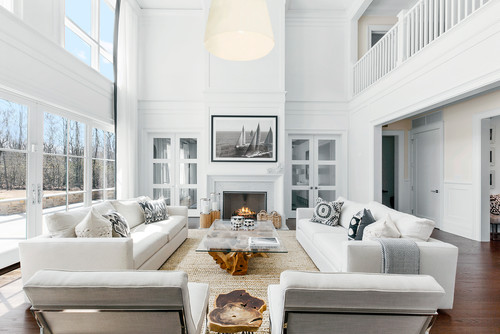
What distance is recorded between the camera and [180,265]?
126 inches

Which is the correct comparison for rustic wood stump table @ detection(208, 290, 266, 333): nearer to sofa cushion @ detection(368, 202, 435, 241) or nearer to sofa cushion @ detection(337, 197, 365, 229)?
sofa cushion @ detection(368, 202, 435, 241)

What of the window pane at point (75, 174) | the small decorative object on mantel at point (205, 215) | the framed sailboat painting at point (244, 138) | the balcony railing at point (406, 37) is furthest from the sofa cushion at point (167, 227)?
the balcony railing at point (406, 37)

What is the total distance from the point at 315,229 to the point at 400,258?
142cm

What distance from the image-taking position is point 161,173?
632cm

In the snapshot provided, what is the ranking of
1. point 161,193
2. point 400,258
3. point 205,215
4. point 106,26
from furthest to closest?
point 161,193 < point 205,215 < point 106,26 < point 400,258

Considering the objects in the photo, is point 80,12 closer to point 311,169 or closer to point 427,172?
point 311,169

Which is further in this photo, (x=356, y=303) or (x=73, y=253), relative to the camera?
(x=73, y=253)

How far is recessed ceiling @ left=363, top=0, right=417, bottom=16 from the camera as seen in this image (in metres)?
5.92

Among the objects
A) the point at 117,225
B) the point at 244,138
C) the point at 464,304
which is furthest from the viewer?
the point at 244,138

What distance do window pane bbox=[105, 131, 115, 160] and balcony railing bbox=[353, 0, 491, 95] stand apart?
17.4 ft

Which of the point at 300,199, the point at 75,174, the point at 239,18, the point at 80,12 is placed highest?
the point at 80,12

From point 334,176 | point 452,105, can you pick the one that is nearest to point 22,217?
point 334,176

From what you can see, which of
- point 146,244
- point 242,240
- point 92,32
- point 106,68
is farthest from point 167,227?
point 92,32

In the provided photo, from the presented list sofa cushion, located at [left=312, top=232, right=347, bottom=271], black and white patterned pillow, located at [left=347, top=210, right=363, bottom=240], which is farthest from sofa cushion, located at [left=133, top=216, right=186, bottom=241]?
black and white patterned pillow, located at [left=347, top=210, right=363, bottom=240]
